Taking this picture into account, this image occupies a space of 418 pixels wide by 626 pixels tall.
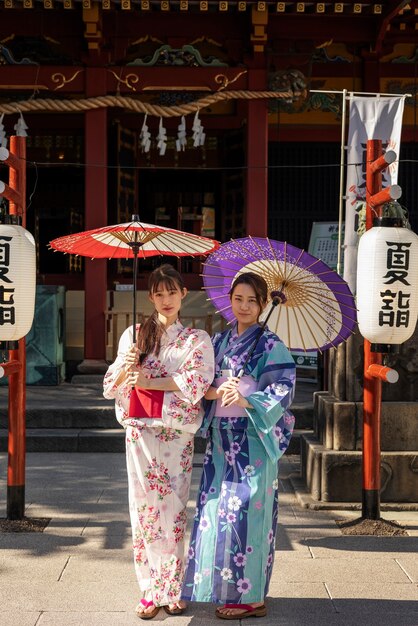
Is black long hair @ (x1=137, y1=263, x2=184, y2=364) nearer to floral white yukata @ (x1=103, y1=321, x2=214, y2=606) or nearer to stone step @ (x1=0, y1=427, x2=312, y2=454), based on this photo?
floral white yukata @ (x1=103, y1=321, x2=214, y2=606)

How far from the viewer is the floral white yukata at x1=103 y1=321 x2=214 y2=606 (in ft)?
14.6

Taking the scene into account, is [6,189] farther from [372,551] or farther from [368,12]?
[368,12]

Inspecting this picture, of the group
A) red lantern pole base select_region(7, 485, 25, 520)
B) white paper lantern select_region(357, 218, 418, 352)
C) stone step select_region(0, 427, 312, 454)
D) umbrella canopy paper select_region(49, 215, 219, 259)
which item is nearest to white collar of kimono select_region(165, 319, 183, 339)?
umbrella canopy paper select_region(49, 215, 219, 259)

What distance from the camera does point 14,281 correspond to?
6.10 meters

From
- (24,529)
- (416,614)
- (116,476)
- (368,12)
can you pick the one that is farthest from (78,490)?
(368,12)

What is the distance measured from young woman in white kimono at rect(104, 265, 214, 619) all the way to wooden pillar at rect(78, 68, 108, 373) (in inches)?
248

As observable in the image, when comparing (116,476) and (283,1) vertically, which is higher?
(283,1)

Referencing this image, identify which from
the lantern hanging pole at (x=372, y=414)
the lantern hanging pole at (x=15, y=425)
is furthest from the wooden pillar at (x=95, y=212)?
the lantern hanging pole at (x=372, y=414)

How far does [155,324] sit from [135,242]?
23.1 inches

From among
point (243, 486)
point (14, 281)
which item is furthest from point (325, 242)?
point (243, 486)

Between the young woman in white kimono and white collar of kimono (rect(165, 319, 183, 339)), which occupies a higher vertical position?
white collar of kimono (rect(165, 319, 183, 339))

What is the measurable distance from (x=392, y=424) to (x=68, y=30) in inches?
264

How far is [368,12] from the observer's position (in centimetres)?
1073

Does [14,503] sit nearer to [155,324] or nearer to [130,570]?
[130,570]
